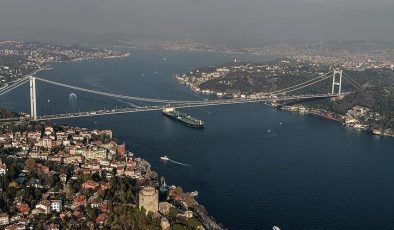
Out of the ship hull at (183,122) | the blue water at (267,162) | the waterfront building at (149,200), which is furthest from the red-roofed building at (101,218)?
the ship hull at (183,122)

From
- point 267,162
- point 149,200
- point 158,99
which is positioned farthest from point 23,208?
point 158,99

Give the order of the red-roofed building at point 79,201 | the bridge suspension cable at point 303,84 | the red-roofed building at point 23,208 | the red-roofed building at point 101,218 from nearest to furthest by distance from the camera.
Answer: the red-roofed building at point 101,218, the red-roofed building at point 23,208, the red-roofed building at point 79,201, the bridge suspension cable at point 303,84

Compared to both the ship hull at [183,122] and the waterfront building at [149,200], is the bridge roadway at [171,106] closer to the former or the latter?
the ship hull at [183,122]

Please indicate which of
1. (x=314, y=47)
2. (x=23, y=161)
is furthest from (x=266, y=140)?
(x=314, y=47)

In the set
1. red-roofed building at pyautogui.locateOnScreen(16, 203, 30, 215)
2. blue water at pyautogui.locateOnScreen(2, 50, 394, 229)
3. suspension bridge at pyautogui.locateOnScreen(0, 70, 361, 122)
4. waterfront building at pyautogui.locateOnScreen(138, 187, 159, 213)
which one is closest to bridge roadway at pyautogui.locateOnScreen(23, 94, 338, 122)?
suspension bridge at pyautogui.locateOnScreen(0, 70, 361, 122)

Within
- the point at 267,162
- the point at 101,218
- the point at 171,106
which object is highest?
the point at 171,106

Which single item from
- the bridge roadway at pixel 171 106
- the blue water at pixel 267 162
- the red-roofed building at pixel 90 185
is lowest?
the blue water at pixel 267 162

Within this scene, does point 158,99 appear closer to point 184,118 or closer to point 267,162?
point 184,118

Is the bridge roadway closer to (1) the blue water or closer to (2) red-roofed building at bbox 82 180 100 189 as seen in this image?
(1) the blue water
